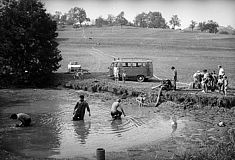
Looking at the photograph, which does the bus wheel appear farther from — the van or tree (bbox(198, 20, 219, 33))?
tree (bbox(198, 20, 219, 33))

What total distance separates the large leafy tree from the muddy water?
9360mm

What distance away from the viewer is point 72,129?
20891mm

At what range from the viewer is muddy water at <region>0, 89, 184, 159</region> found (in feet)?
56.7

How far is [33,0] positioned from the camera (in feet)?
133

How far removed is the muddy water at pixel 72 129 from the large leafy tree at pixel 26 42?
9360 millimetres

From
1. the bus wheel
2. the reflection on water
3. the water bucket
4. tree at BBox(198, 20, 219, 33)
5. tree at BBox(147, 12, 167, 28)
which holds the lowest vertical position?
the reflection on water

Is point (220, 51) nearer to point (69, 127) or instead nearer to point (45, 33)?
point (45, 33)

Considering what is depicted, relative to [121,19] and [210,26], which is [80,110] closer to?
[210,26]

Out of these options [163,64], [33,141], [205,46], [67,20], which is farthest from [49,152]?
[67,20]

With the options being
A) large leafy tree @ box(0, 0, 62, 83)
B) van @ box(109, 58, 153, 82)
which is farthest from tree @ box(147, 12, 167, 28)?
van @ box(109, 58, 153, 82)

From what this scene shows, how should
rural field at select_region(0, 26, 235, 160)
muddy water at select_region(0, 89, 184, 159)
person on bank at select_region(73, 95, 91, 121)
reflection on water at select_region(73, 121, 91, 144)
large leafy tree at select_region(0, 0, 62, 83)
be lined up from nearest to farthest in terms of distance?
rural field at select_region(0, 26, 235, 160), muddy water at select_region(0, 89, 184, 159), reflection on water at select_region(73, 121, 91, 144), person on bank at select_region(73, 95, 91, 121), large leafy tree at select_region(0, 0, 62, 83)

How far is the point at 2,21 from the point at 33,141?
24.3 meters

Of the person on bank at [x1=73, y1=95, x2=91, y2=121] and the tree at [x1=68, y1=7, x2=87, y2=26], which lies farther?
the tree at [x1=68, y1=7, x2=87, y2=26]

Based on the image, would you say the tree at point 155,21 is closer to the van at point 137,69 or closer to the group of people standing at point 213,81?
the van at point 137,69
